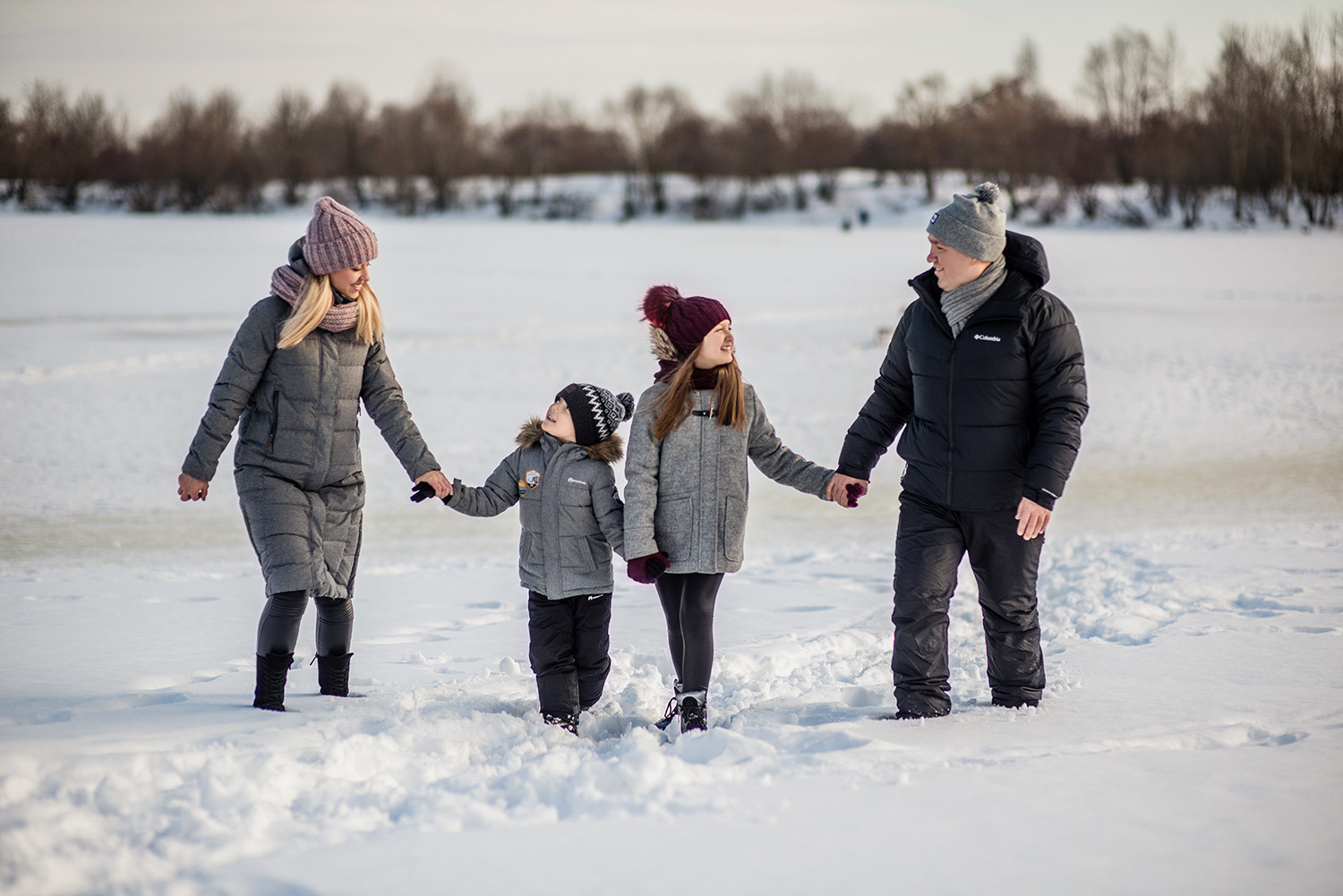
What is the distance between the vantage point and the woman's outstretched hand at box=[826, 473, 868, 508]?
324cm

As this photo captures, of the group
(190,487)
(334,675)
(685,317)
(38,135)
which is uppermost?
(38,135)

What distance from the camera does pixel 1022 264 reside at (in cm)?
304

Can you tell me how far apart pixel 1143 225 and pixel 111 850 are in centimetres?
3983

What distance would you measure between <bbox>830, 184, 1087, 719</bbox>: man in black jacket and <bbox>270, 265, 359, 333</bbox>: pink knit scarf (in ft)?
4.99

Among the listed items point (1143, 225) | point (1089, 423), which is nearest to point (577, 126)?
point (1143, 225)

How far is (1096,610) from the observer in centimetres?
417

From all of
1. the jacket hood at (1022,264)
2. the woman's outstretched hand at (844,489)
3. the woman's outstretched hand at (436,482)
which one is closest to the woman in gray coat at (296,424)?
the woman's outstretched hand at (436,482)

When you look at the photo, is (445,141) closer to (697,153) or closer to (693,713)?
(697,153)

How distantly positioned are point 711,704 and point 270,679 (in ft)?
3.98

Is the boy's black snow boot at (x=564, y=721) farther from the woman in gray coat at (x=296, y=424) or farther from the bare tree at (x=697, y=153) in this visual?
the bare tree at (x=697, y=153)

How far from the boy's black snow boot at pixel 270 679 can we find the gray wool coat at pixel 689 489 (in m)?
0.99

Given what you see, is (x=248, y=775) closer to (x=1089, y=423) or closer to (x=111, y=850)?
(x=111, y=850)

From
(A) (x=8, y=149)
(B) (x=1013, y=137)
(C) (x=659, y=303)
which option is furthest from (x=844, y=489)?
(B) (x=1013, y=137)

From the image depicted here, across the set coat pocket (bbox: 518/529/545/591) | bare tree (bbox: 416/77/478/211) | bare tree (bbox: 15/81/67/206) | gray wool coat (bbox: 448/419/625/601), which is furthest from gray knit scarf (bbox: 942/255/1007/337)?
bare tree (bbox: 416/77/478/211)
